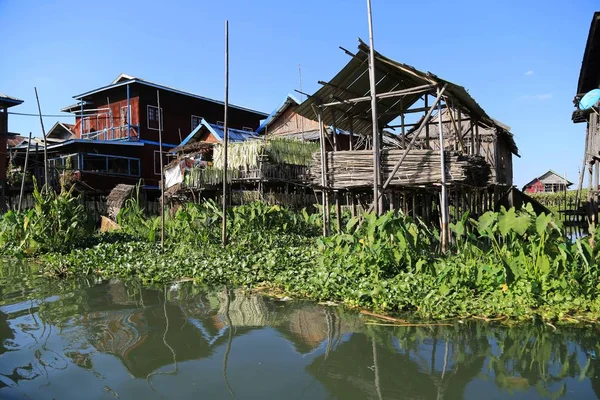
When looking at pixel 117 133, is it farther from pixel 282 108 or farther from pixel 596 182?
pixel 596 182

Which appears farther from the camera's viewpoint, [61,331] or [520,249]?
[520,249]

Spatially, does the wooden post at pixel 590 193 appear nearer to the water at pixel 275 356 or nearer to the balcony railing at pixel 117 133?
the water at pixel 275 356

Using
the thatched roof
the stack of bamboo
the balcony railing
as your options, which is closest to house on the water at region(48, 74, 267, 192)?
the balcony railing

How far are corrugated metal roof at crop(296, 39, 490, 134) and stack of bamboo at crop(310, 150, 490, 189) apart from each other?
4.07 ft

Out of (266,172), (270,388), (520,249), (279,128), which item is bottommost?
(270,388)

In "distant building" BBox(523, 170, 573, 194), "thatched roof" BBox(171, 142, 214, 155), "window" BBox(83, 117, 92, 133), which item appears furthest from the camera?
"distant building" BBox(523, 170, 573, 194)

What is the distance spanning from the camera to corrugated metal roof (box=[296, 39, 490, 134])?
9.15 meters

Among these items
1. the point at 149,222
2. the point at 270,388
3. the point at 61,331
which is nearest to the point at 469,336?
the point at 270,388

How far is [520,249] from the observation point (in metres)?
6.23

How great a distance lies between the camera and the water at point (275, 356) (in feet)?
12.6

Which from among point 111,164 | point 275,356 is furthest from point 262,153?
point 275,356

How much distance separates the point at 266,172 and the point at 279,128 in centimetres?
745

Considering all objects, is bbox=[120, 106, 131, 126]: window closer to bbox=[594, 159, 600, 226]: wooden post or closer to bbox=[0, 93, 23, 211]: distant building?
bbox=[0, 93, 23, 211]: distant building

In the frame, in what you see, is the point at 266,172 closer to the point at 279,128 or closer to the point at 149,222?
the point at 149,222
